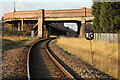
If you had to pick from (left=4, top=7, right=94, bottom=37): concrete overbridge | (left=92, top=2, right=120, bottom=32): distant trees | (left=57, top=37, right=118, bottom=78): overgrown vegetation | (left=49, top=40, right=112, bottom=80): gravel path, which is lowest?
(left=49, top=40, right=112, bottom=80): gravel path

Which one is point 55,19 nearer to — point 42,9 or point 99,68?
point 42,9

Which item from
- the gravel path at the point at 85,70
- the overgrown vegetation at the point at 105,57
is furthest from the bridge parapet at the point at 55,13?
the gravel path at the point at 85,70

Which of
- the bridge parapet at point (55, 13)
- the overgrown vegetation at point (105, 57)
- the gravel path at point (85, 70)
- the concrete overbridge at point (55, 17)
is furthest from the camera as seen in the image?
the bridge parapet at point (55, 13)

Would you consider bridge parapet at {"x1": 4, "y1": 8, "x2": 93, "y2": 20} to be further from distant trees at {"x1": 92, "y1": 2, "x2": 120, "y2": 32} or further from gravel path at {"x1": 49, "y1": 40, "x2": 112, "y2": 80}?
gravel path at {"x1": 49, "y1": 40, "x2": 112, "y2": 80}

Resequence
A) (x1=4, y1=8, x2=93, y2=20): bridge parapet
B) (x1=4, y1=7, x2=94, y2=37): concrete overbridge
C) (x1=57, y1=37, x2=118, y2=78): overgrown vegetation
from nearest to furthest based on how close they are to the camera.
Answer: (x1=57, y1=37, x2=118, y2=78): overgrown vegetation, (x1=4, y1=7, x2=94, y2=37): concrete overbridge, (x1=4, y1=8, x2=93, y2=20): bridge parapet

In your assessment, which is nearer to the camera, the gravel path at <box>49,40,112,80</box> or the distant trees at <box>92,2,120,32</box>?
the gravel path at <box>49,40,112,80</box>

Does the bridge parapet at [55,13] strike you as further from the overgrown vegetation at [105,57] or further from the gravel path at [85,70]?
the gravel path at [85,70]

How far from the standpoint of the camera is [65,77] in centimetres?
629

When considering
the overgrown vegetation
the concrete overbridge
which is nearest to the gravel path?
the overgrown vegetation

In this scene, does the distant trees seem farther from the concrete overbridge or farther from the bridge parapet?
the bridge parapet

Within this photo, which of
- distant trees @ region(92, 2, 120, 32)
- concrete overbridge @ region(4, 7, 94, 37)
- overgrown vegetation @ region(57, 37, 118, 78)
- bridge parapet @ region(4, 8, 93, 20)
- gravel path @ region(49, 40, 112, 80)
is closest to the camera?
gravel path @ region(49, 40, 112, 80)

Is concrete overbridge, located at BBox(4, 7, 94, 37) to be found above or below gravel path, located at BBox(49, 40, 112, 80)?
above

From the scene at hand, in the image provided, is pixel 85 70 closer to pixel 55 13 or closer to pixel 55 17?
pixel 55 17

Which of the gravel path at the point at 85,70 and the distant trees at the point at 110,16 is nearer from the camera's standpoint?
the gravel path at the point at 85,70
